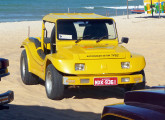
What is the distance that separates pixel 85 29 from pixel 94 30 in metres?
0.19

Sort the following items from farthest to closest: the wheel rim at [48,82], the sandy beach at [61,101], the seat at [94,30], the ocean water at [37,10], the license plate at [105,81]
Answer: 1. the ocean water at [37,10]
2. the seat at [94,30]
3. the wheel rim at [48,82]
4. the license plate at [105,81]
5. the sandy beach at [61,101]

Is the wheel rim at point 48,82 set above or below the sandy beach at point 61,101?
above

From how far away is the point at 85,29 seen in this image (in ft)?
32.5

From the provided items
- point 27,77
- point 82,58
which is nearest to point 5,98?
point 82,58

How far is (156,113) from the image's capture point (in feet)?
12.6

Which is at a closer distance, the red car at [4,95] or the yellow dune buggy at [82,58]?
the red car at [4,95]

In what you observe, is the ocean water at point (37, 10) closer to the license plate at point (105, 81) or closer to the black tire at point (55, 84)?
the black tire at point (55, 84)

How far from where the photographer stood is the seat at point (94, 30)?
A: 9891 millimetres

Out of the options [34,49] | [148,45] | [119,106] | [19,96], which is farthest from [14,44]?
[119,106]

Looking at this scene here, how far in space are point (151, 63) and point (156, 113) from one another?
34.3 ft

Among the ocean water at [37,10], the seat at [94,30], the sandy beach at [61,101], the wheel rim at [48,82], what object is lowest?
the ocean water at [37,10]

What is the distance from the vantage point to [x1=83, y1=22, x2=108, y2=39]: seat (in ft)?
32.4

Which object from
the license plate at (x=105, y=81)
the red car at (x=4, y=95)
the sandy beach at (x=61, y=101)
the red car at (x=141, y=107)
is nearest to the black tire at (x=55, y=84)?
the sandy beach at (x=61, y=101)

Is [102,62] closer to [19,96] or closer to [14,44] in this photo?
[19,96]
